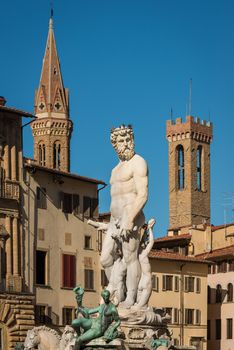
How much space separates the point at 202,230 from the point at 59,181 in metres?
24.5

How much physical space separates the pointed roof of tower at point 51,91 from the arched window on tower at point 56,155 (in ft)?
11.6

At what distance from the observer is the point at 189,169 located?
172 metres

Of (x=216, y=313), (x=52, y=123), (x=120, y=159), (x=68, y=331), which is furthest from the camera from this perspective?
(x=52, y=123)

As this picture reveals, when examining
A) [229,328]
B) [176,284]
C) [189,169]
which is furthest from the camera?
[189,169]

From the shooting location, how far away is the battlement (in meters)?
174

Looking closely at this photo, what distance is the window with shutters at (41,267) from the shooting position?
71.9 m

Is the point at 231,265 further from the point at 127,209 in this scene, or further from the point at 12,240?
the point at 127,209

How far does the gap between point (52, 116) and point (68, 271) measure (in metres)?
72.6

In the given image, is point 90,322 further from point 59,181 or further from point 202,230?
point 202,230

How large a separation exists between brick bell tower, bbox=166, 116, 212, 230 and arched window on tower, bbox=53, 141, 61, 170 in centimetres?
2447

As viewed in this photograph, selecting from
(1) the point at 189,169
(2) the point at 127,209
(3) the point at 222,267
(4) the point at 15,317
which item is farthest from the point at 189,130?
(2) the point at 127,209

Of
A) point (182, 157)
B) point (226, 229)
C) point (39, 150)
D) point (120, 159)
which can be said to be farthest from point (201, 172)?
point (120, 159)

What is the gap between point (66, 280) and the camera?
73.4 meters

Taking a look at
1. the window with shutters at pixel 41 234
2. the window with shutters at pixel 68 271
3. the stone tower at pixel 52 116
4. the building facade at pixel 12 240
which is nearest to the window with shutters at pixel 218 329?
the window with shutters at pixel 68 271
